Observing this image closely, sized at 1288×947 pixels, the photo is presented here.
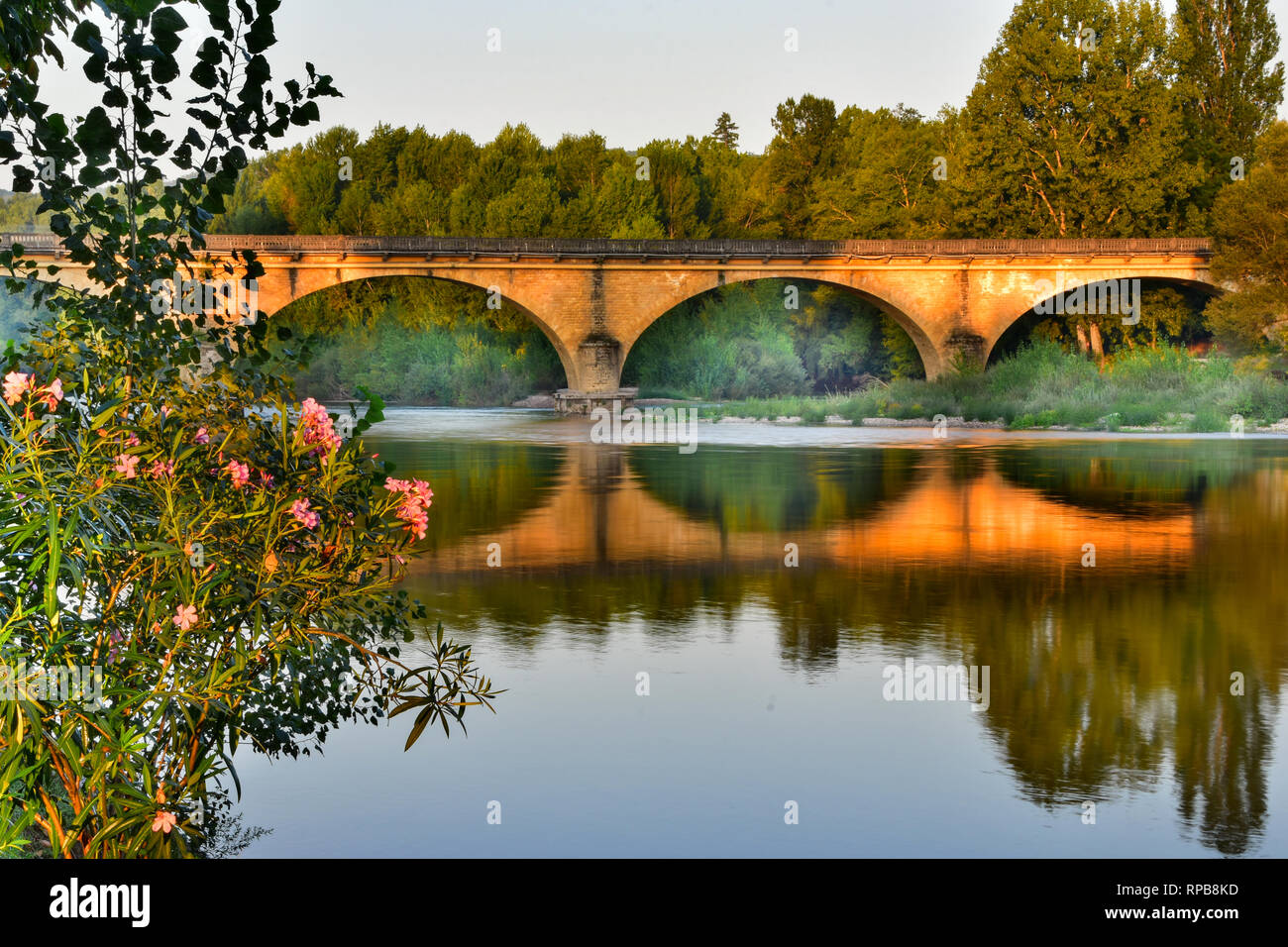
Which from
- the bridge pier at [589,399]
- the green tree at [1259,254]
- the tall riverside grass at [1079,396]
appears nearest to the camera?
the tall riverside grass at [1079,396]

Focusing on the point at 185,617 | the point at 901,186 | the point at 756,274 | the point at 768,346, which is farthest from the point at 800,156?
the point at 185,617

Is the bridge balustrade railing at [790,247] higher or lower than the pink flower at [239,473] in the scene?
higher

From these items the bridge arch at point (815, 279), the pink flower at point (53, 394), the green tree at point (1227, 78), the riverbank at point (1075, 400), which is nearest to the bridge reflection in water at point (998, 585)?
the pink flower at point (53, 394)

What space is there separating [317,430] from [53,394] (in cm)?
110

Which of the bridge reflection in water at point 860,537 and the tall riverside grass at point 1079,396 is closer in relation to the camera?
the bridge reflection in water at point 860,537

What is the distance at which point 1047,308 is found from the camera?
5384 cm

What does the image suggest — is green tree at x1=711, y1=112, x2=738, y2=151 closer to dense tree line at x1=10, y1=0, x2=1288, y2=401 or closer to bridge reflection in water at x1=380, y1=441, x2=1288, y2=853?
dense tree line at x1=10, y1=0, x2=1288, y2=401

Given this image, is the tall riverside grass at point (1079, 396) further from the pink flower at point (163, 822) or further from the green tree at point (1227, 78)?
the pink flower at point (163, 822)

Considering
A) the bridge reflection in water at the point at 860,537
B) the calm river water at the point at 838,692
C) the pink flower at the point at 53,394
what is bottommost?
the calm river water at the point at 838,692

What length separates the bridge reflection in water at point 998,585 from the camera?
22.9 feet

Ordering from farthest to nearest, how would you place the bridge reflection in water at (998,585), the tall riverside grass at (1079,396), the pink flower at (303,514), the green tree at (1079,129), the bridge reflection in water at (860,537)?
the green tree at (1079,129) → the tall riverside grass at (1079,396) → the bridge reflection in water at (860,537) → the bridge reflection in water at (998,585) → the pink flower at (303,514)

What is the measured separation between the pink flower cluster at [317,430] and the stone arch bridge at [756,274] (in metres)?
45.4

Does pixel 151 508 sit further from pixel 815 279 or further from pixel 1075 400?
pixel 815 279
